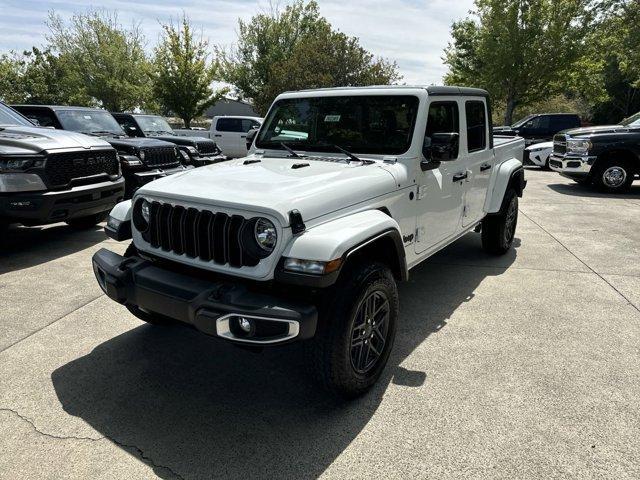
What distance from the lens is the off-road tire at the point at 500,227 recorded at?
5324 millimetres

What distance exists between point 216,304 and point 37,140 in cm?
451

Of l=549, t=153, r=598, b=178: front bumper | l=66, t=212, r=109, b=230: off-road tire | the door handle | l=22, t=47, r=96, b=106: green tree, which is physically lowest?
l=66, t=212, r=109, b=230: off-road tire

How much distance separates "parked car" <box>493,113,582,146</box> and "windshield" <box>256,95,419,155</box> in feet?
51.4

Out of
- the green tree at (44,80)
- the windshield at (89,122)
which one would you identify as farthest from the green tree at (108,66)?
the windshield at (89,122)

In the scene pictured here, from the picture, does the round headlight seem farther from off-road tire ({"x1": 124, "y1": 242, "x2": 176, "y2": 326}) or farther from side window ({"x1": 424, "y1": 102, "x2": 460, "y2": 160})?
side window ({"x1": 424, "y1": 102, "x2": 460, "y2": 160})

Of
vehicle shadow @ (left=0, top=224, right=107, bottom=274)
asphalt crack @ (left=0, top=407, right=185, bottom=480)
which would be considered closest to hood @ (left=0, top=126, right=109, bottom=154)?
vehicle shadow @ (left=0, top=224, right=107, bottom=274)

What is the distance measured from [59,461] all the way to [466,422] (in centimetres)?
213

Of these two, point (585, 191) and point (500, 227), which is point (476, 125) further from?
point (585, 191)

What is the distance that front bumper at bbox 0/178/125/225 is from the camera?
5043 millimetres

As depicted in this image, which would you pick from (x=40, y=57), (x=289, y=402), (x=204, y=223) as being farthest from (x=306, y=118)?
(x=40, y=57)

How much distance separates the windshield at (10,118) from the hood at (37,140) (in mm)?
277

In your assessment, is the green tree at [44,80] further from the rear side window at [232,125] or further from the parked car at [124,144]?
the parked car at [124,144]

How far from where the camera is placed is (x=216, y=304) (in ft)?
7.48

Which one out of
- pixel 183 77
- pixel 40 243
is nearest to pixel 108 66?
pixel 183 77
